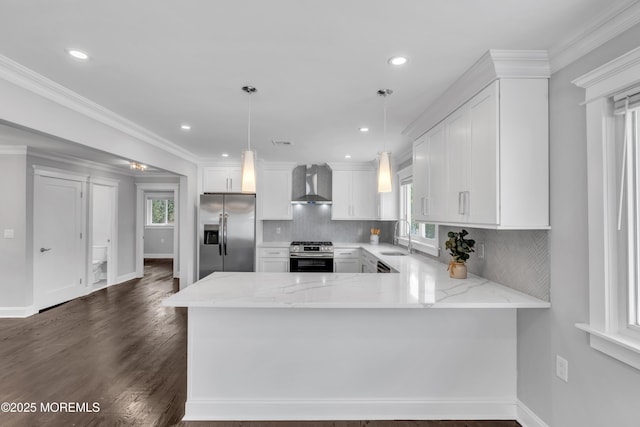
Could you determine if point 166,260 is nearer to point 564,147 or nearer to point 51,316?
point 51,316

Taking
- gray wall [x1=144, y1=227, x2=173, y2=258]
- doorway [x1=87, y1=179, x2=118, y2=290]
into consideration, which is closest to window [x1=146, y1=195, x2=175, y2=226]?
gray wall [x1=144, y1=227, x2=173, y2=258]

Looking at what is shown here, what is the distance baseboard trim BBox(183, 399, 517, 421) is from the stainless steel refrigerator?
9.59 ft

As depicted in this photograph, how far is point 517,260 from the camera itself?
2172mm

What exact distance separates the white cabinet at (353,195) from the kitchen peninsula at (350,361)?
3354 millimetres

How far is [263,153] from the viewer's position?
470cm

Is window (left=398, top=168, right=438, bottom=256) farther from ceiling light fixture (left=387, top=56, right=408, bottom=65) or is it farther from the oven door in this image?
ceiling light fixture (left=387, top=56, right=408, bottom=65)

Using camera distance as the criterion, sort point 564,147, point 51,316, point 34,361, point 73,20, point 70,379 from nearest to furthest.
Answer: point 73,20
point 564,147
point 70,379
point 34,361
point 51,316

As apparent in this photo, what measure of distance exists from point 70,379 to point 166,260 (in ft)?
23.3

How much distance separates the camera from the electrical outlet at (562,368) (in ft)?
5.77

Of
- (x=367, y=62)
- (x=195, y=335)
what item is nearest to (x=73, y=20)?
(x=367, y=62)

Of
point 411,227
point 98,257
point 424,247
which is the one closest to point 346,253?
point 411,227

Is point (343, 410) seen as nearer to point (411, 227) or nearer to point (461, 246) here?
point (461, 246)

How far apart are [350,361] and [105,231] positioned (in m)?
5.85

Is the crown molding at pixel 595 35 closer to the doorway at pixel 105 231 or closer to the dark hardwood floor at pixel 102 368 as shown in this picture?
the dark hardwood floor at pixel 102 368
